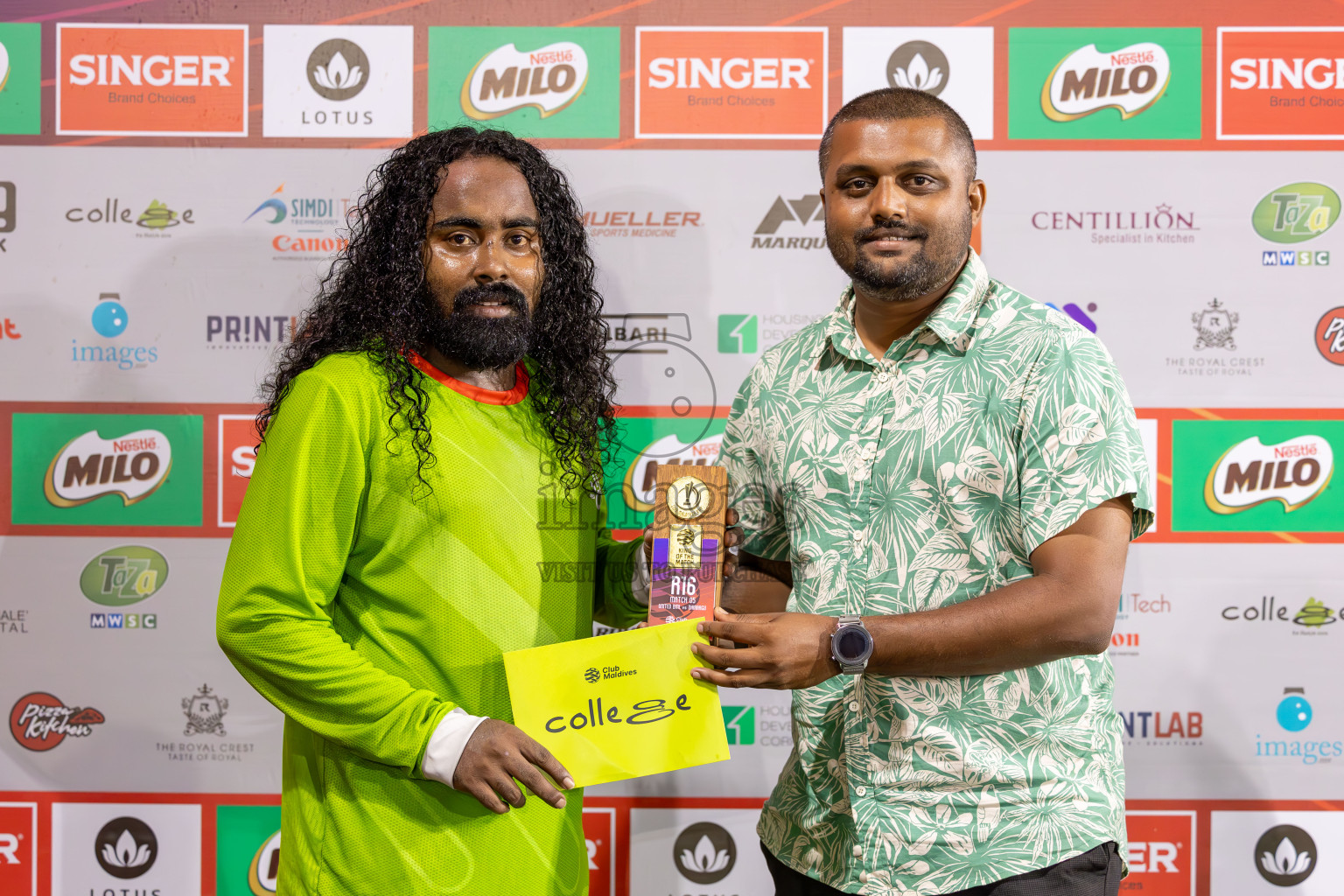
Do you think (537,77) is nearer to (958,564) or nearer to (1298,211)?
(958,564)

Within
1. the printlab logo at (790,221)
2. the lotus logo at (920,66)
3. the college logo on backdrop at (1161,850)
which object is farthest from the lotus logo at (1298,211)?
the college logo on backdrop at (1161,850)

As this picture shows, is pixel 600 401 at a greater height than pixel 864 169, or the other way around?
pixel 864 169

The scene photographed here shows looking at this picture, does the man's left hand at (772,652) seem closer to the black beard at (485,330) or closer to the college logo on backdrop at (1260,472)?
the black beard at (485,330)

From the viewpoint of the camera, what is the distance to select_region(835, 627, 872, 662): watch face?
138cm

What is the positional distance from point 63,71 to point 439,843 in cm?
236

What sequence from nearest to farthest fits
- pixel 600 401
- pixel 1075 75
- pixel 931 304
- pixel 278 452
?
pixel 278 452 → pixel 931 304 → pixel 600 401 → pixel 1075 75

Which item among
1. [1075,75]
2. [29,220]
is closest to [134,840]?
[29,220]

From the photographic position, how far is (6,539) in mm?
2559

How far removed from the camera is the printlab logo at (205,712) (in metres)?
2.55

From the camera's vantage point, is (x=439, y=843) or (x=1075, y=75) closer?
(x=439, y=843)

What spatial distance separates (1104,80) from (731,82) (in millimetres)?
1006

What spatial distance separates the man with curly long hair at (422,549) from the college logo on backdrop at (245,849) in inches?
43.8

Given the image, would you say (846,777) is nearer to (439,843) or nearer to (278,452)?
(439,843)

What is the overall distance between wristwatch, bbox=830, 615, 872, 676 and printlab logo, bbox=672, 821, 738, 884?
1377 mm
